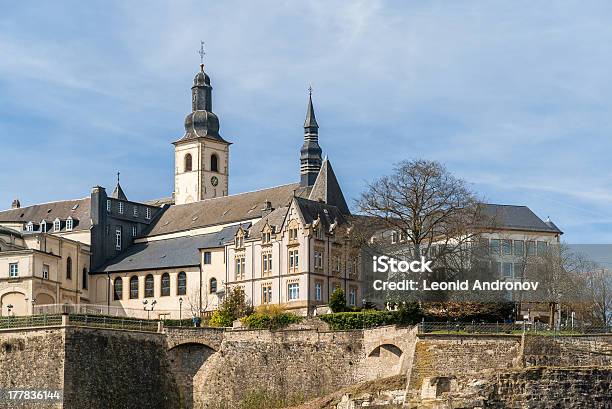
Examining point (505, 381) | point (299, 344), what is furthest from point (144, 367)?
point (505, 381)

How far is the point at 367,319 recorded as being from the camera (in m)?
75.8

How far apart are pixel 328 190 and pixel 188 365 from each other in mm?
25639

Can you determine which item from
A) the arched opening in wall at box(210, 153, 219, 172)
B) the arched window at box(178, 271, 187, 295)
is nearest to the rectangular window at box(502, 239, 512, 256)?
the arched window at box(178, 271, 187, 295)

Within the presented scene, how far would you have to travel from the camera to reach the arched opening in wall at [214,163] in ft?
437

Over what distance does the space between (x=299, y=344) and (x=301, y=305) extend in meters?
15.0

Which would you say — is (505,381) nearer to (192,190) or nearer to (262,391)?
(262,391)

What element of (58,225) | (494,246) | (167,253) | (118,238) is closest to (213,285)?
(167,253)

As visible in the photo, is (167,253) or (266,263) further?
(167,253)

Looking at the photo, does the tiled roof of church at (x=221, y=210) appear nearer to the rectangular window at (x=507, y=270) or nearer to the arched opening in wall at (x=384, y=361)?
the rectangular window at (x=507, y=270)

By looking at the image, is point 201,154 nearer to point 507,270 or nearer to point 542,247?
point 542,247

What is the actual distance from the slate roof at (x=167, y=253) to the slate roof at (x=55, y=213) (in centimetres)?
449

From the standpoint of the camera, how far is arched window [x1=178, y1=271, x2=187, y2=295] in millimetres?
104250

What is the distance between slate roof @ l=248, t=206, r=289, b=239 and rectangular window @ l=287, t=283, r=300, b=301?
415 centimetres

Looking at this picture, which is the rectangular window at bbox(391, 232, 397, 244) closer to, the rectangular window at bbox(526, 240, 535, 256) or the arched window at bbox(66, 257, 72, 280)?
the rectangular window at bbox(526, 240, 535, 256)
